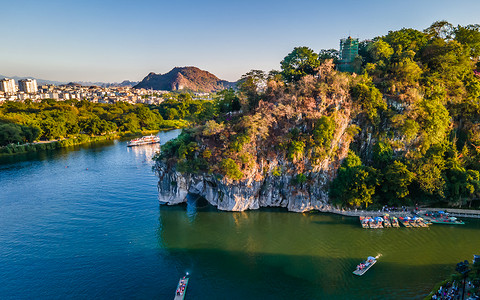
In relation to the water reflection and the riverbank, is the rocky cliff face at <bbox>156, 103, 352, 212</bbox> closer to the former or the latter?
the water reflection

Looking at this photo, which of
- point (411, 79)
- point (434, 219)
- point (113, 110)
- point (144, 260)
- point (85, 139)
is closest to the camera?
point (144, 260)

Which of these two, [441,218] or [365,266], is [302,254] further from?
[441,218]

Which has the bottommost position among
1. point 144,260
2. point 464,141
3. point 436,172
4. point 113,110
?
A: point 144,260

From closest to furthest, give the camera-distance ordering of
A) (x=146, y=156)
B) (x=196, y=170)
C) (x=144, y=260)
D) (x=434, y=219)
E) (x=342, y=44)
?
(x=144, y=260)
(x=434, y=219)
(x=196, y=170)
(x=342, y=44)
(x=146, y=156)

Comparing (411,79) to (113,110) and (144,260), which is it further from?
(113,110)

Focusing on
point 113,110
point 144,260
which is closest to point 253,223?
point 144,260
